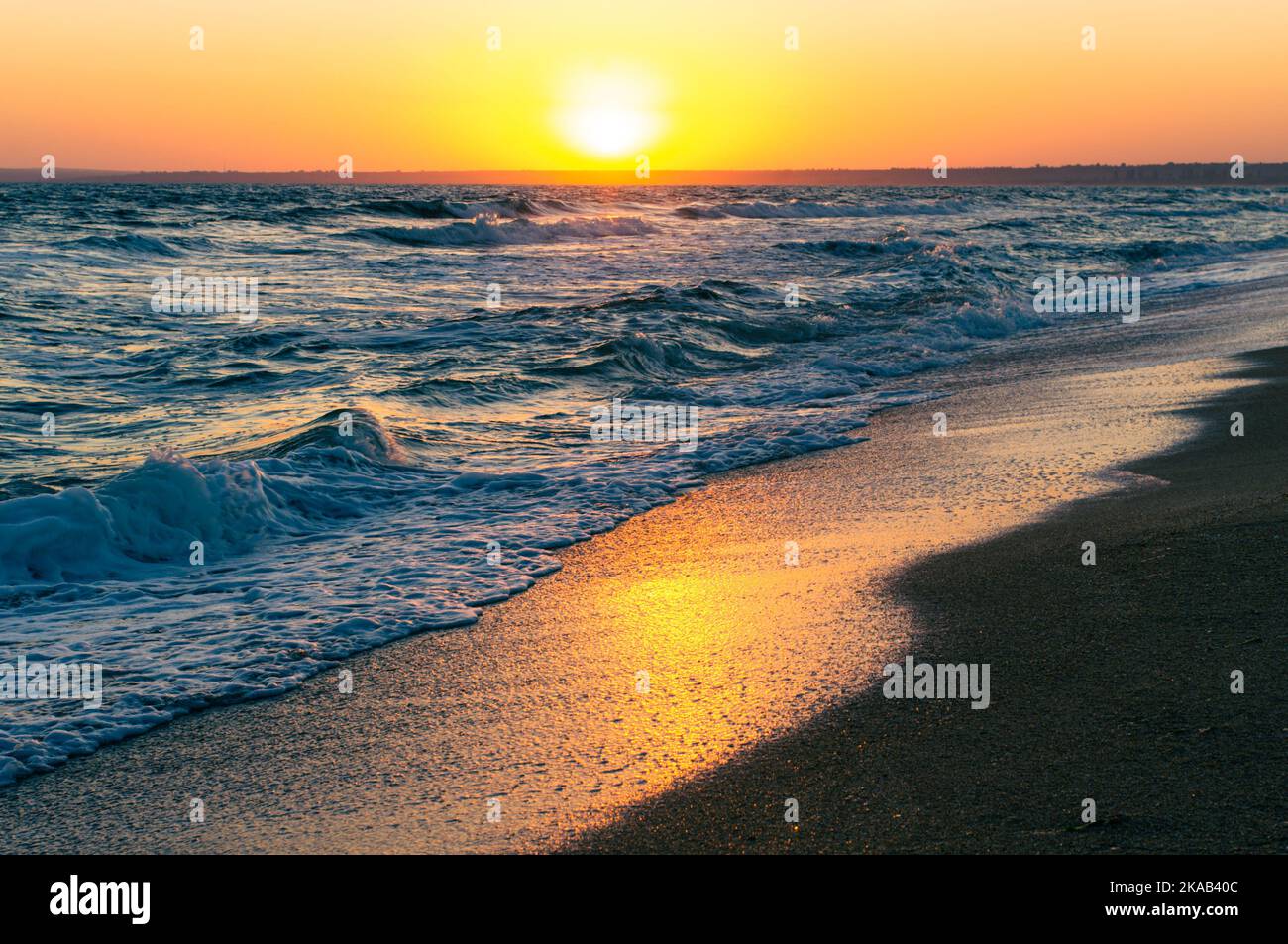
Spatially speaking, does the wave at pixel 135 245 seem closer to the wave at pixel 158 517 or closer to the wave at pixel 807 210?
the wave at pixel 158 517

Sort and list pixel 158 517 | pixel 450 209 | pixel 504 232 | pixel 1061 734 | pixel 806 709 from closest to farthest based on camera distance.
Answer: pixel 1061 734
pixel 806 709
pixel 158 517
pixel 504 232
pixel 450 209

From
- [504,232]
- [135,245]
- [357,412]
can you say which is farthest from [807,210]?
[357,412]

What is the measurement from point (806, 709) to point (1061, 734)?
0.90 m

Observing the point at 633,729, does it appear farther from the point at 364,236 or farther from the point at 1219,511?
the point at 364,236

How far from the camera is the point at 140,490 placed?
7.07m

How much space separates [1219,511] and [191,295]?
19.8 metres

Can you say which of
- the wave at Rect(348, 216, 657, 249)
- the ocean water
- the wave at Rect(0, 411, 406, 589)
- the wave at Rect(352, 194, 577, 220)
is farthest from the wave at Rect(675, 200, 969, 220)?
the wave at Rect(0, 411, 406, 589)

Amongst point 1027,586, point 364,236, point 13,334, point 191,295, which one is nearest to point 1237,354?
point 1027,586

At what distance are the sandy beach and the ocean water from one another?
54 centimetres

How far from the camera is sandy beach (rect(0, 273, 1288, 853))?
124 inches

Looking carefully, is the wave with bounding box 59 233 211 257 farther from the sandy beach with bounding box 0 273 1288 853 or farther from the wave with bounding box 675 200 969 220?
the wave with bounding box 675 200 969 220

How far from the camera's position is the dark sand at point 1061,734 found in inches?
118

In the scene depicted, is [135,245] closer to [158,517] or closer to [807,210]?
[158,517]

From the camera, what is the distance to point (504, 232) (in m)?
40.1
